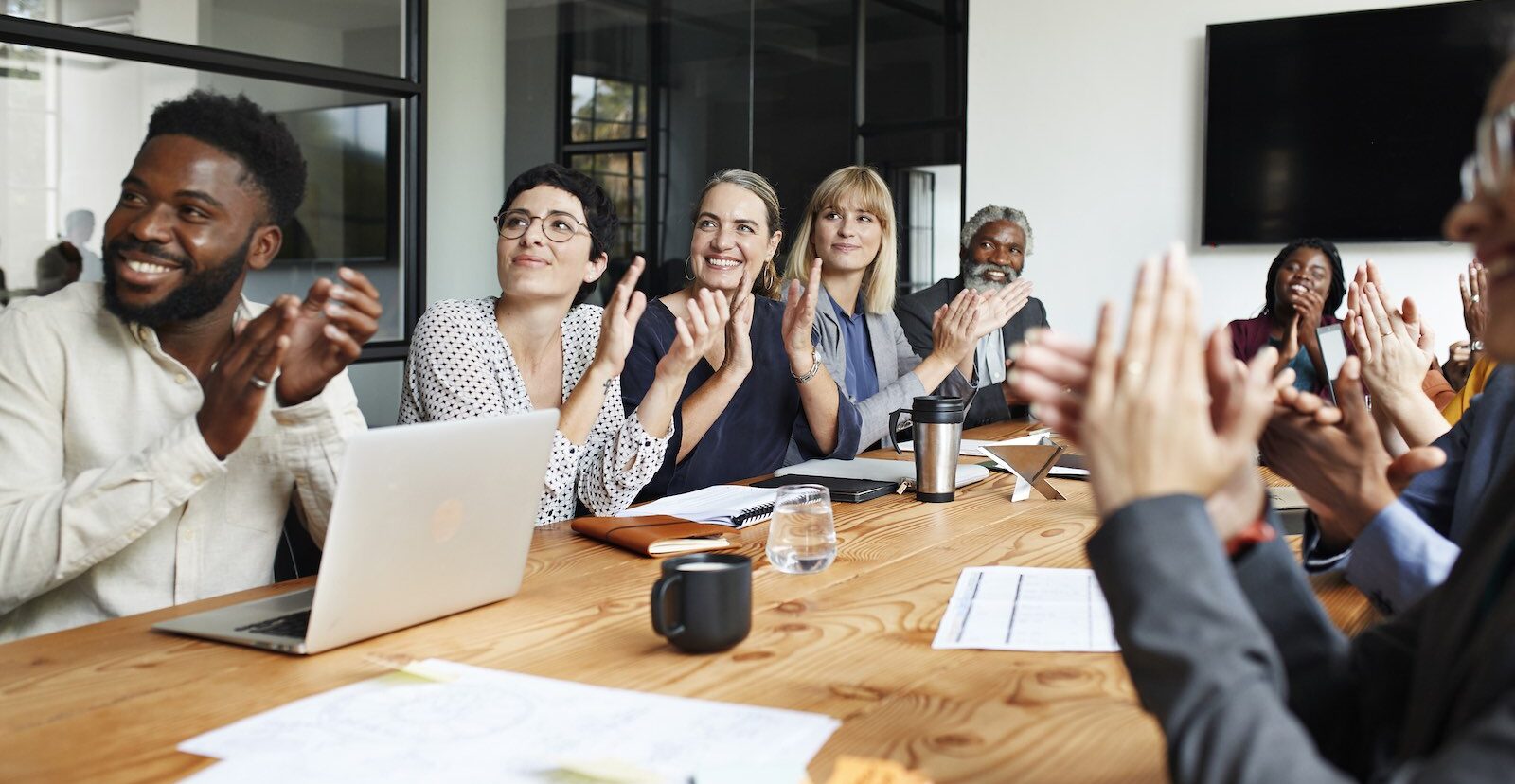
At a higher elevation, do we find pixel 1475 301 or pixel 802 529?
pixel 1475 301

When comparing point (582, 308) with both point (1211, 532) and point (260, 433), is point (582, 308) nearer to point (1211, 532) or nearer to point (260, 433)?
point (260, 433)

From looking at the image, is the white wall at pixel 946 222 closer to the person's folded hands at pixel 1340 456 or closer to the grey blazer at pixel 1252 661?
the person's folded hands at pixel 1340 456

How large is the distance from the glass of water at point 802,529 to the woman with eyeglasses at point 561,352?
0.62 m

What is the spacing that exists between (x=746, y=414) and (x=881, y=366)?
879 mm

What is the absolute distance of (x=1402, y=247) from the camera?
4867mm

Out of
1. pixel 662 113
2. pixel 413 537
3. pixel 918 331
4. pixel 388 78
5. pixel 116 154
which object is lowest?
pixel 413 537

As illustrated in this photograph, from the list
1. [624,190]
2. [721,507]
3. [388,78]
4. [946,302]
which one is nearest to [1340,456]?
[721,507]

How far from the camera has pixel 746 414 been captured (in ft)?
9.49

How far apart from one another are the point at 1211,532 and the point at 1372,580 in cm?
61

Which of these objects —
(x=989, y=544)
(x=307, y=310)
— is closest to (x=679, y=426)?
(x=989, y=544)

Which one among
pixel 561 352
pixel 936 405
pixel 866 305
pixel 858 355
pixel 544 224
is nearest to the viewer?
pixel 936 405

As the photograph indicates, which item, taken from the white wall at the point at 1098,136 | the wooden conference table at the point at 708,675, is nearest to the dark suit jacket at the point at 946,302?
the white wall at the point at 1098,136

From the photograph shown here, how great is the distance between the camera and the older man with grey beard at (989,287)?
4.32 m

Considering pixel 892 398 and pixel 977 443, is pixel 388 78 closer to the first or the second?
pixel 892 398
